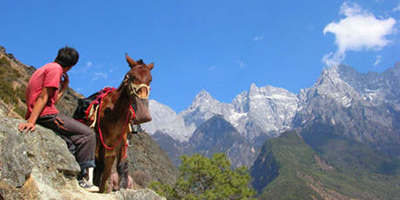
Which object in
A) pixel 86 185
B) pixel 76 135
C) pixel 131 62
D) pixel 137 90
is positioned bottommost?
pixel 86 185

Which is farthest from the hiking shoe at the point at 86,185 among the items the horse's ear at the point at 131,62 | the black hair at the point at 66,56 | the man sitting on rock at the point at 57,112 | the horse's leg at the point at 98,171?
the horse's ear at the point at 131,62

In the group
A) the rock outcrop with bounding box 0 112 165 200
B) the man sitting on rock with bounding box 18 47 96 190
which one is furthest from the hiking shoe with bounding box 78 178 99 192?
the rock outcrop with bounding box 0 112 165 200

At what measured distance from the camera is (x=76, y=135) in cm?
609

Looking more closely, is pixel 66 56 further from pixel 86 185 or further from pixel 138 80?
pixel 86 185

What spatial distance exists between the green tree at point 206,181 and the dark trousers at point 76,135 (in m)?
26.7

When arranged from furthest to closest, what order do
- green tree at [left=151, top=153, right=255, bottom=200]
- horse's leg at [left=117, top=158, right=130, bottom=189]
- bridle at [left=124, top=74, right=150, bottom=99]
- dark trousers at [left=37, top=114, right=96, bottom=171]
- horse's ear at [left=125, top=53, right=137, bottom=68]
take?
green tree at [left=151, top=153, right=255, bottom=200]
horse's leg at [left=117, top=158, right=130, bottom=189]
horse's ear at [left=125, top=53, right=137, bottom=68]
bridle at [left=124, top=74, right=150, bottom=99]
dark trousers at [left=37, top=114, right=96, bottom=171]

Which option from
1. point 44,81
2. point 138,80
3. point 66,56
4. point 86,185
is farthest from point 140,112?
point 44,81

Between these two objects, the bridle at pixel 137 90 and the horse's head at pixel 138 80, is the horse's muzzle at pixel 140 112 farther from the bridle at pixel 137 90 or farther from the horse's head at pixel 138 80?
the bridle at pixel 137 90

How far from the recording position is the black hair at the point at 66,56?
602 cm

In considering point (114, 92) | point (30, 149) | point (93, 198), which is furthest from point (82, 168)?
point (114, 92)

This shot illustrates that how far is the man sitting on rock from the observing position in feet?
17.9

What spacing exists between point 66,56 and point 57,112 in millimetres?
951

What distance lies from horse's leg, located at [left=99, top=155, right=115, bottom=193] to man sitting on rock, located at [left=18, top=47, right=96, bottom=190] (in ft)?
0.72

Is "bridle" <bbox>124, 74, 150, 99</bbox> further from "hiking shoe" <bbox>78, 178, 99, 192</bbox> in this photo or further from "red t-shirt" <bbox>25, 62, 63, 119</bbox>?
"hiking shoe" <bbox>78, 178, 99, 192</bbox>
